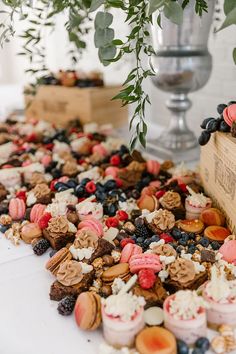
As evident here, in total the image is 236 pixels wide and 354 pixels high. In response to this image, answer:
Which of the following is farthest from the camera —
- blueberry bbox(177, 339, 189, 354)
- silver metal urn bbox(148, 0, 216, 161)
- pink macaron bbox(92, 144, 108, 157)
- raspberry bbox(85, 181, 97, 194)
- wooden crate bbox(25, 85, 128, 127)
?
wooden crate bbox(25, 85, 128, 127)

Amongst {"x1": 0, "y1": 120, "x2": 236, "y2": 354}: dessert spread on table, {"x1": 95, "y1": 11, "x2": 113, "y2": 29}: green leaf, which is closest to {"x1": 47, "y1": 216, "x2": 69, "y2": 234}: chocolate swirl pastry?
{"x1": 0, "y1": 120, "x2": 236, "y2": 354}: dessert spread on table

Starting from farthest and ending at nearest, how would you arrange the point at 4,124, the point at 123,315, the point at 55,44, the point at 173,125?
1. the point at 55,44
2. the point at 4,124
3. the point at 173,125
4. the point at 123,315

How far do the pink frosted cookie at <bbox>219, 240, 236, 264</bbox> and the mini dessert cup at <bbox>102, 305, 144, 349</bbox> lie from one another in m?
0.19

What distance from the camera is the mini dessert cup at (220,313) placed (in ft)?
1.70

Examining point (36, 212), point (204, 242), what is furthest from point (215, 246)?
point (36, 212)

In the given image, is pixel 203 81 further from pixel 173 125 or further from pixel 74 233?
pixel 74 233

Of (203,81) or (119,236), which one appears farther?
(203,81)

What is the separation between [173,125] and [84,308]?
30.0 inches

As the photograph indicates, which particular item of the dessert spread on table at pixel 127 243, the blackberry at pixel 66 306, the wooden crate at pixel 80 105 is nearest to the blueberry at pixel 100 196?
the dessert spread on table at pixel 127 243

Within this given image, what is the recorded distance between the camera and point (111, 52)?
0.75m

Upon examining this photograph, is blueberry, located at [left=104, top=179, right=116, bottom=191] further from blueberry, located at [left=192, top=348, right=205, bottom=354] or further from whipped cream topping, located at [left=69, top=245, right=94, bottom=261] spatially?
blueberry, located at [left=192, top=348, right=205, bottom=354]

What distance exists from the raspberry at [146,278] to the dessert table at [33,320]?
85 mm

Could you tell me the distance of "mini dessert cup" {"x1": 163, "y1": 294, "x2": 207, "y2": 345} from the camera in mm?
496

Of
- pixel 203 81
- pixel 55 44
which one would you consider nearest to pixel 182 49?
pixel 203 81
